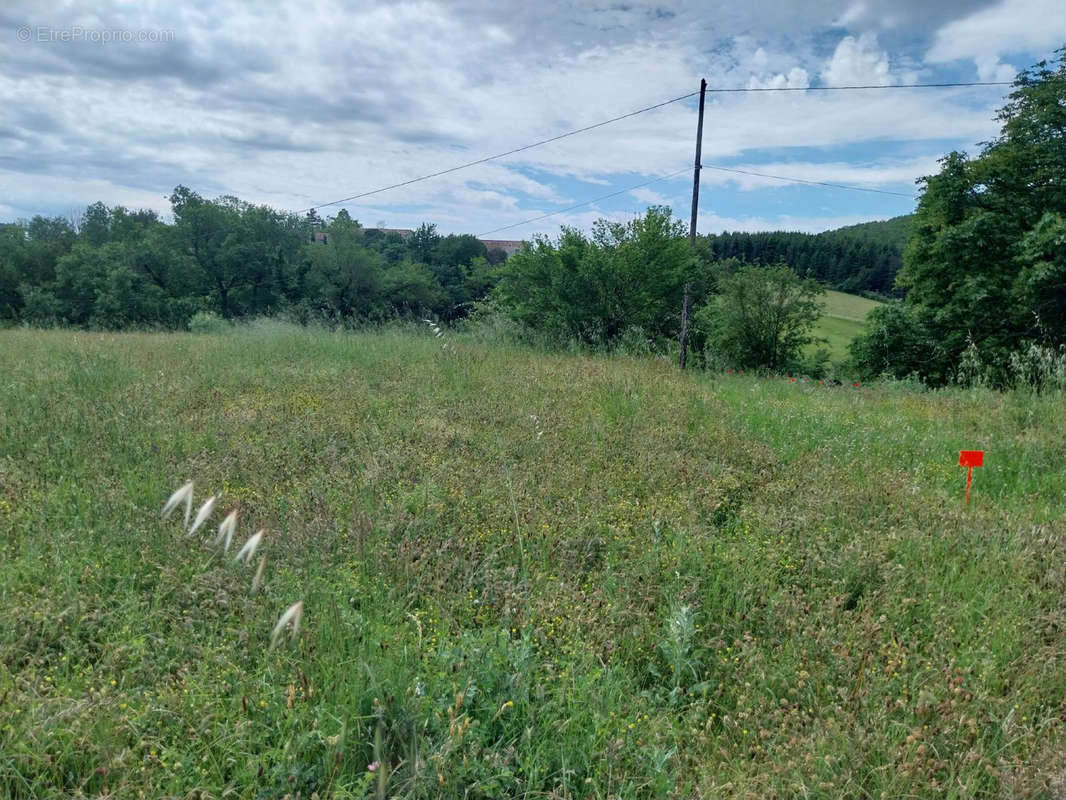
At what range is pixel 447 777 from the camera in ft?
6.87

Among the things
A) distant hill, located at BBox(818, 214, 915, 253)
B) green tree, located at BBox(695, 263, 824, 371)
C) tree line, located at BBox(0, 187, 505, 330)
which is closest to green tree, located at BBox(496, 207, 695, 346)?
green tree, located at BBox(695, 263, 824, 371)

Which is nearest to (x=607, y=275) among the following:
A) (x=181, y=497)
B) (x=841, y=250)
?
(x=181, y=497)

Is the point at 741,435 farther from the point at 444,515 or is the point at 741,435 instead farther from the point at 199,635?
the point at 199,635

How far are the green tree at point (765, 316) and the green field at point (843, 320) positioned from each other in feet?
13.1

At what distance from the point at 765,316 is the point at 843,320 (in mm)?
24019

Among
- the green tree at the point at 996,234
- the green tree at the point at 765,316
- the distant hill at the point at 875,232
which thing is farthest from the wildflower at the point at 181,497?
the distant hill at the point at 875,232

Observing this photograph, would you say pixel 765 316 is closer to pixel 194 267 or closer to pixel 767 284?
pixel 767 284

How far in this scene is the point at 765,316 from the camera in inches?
795

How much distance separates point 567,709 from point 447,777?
604 mm

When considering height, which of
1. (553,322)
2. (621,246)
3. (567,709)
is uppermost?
(621,246)

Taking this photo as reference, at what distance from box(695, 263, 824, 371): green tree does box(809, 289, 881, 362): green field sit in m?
4.00

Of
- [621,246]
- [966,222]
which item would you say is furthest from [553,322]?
[966,222]

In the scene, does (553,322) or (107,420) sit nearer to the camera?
(107,420)

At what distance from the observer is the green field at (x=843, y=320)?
27967 mm
